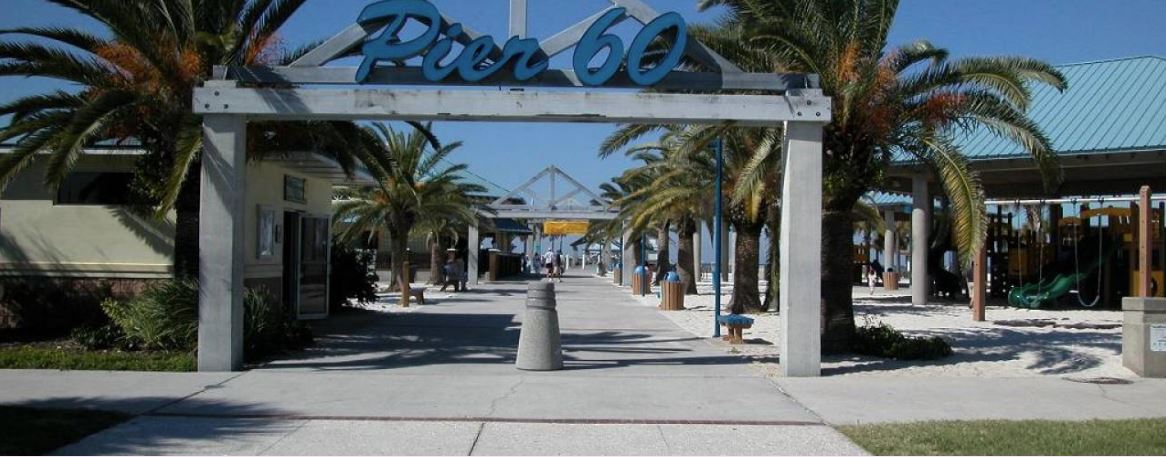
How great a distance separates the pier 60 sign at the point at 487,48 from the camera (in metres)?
12.2

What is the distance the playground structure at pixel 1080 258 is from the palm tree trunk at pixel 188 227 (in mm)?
21385

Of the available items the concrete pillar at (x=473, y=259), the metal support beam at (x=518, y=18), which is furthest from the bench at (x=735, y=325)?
the concrete pillar at (x=473, y=259)

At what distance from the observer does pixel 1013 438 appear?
839 centimetres

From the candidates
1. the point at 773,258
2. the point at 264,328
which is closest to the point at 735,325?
the point at 264,328

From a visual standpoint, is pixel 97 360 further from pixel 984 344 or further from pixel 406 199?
pixel 406 199

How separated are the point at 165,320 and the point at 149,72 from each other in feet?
10.9

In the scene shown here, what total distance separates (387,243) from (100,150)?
3384 centimetres

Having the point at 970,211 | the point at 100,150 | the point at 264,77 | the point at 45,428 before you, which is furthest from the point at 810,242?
the point at 100,150

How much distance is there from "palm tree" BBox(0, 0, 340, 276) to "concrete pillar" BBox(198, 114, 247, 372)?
0.35m

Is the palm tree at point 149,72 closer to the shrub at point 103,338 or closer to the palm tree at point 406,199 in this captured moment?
the shrub at point 103,338

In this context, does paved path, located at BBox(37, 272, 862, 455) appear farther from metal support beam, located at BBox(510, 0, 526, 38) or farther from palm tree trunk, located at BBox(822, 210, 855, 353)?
metal support beam, located at BBox(510, 0, 526, 38)

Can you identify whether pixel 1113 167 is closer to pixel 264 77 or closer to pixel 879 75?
pixel 879 75

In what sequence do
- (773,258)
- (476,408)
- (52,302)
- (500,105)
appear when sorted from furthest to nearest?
(773,258)
(52,302)
(500,105)
(476,408)

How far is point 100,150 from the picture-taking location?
15445 mm
